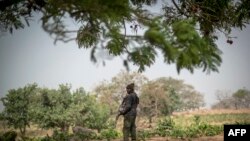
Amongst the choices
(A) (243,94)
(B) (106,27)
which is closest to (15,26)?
(B) (106,27)

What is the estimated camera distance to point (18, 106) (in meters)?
36.8

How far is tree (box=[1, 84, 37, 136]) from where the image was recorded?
36.5 metres

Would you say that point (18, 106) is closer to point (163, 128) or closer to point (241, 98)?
point (163, 128)

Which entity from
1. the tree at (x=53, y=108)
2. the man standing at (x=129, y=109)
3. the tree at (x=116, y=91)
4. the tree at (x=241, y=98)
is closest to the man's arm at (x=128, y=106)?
the man standing at (x=129, y=109)

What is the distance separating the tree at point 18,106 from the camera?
36469 millimetres

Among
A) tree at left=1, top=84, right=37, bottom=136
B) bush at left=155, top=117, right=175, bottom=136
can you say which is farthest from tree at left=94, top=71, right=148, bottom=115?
bush at left=155, top=117, right=175, bottom=136

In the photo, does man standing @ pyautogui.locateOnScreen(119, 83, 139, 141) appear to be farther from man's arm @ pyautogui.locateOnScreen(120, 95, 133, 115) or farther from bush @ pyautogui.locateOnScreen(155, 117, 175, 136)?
bush @ pyautogui.locateOnScreen(155, 117, 175, 136)

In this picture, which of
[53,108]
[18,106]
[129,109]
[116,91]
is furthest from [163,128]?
[116,91]

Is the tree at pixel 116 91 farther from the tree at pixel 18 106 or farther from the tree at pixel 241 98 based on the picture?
the tree at pixel 241 98

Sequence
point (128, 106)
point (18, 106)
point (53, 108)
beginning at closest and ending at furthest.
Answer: point (128, 106), point (53, 108), point (18, 106)

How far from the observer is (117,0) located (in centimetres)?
375

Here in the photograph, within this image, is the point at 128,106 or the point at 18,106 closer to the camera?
the point at 128,106

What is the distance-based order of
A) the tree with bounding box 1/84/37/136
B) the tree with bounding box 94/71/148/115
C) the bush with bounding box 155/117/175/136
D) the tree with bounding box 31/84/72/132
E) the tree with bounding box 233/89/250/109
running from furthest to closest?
the tree with bounding box 233/89/250/109 < the tree with bounding box 94/71/148/115 < the tree with bounding box 1/84/37/136 < the tree with bounding box 31/84/72/132 < the bush with bounding box 155/117/175/136

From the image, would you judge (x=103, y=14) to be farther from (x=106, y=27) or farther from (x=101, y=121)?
(x=101, y=121)
